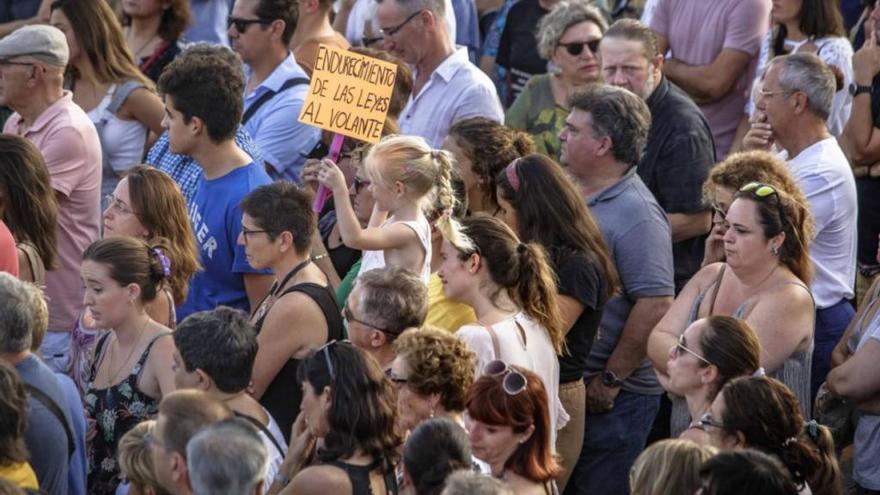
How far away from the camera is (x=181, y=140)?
6.95 m

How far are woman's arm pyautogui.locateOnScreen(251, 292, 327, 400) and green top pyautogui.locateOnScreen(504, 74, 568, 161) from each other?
2.47 meters

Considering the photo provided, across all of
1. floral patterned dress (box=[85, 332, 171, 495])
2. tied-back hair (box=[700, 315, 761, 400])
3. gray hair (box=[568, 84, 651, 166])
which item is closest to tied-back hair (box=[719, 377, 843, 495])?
tied-back hair (box=[700, 315, 761, 400])

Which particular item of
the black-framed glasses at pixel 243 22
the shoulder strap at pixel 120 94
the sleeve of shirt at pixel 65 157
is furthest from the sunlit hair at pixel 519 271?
the shoulder strap at pixel 120 94

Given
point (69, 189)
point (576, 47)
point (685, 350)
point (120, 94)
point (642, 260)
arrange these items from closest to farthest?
point (685, 350)
point (642, 260)
point (69, 189)
point (120, 94)
point (576, 47)

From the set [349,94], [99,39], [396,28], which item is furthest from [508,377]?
[99,39]

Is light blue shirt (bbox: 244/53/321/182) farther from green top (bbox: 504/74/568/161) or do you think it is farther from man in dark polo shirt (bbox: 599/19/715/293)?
man in dark polo shirt (bbox: 599/19/715/293)

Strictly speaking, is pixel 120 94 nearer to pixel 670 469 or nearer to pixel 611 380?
pixel 611 380

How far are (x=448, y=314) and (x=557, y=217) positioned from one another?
59 cm

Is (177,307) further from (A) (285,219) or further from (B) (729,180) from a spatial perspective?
(B) (729,180)

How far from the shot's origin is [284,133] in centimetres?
792

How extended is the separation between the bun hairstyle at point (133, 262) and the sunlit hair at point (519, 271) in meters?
1.16

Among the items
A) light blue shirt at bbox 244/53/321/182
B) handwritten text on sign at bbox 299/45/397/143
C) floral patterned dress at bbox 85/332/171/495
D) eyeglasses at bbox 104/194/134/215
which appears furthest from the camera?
light blue shirt at bbox 244/53/321/182

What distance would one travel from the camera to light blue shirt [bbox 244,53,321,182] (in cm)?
792

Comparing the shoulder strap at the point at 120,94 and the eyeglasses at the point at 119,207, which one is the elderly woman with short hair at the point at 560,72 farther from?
A: the eyeglasses at the point at 119,207
